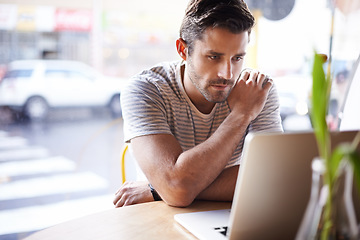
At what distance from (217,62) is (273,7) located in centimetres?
295

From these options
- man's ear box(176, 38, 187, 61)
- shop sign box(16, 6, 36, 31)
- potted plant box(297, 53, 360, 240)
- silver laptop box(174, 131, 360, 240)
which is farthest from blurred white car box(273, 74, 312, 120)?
potted plant box(297, 53, 360, 240)

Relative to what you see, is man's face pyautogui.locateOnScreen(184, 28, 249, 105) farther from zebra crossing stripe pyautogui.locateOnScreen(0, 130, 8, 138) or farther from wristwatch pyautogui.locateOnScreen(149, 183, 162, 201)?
zebra crossing stripe pyautogui.locateOnScreen(0, 130, 8, 138)

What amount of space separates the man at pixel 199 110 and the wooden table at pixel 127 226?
0.08 meters

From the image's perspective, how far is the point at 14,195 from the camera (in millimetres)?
3328

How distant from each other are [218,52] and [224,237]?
730 millimetres

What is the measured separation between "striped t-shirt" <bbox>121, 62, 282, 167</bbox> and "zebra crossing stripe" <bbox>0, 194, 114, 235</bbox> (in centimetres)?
141

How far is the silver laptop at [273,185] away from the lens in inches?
29.5

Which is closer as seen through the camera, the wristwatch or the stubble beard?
the wristwatch

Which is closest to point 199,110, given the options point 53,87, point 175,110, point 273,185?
point 175,110

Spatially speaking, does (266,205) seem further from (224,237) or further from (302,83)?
(302,83)

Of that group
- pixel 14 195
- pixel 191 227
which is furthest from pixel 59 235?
pixel 14 195

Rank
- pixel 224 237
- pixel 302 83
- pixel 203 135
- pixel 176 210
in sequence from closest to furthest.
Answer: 1. pixel 224 237
2. pixel 176 210
3. pixel 203 135
4. pixel 302 83

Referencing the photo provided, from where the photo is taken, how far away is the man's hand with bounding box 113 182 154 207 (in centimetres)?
141

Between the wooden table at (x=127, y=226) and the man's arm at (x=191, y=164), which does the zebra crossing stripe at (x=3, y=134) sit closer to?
the man's arm at (x=191, y=164)
